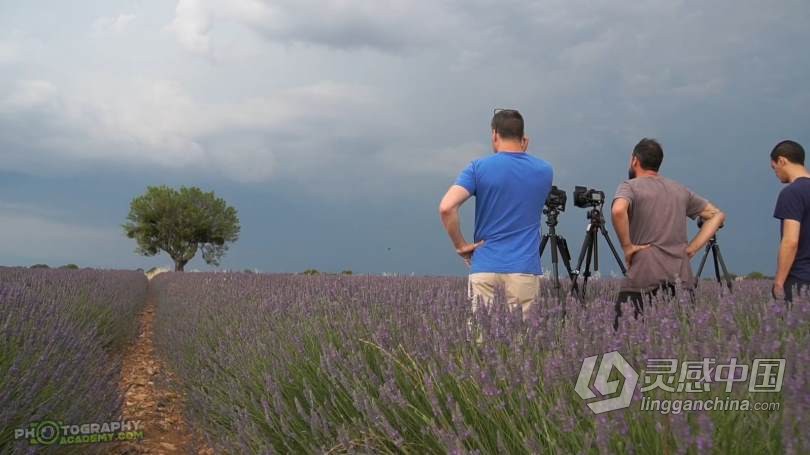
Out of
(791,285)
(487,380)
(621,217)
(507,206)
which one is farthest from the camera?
(791,285)

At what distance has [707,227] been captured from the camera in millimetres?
A: 4586

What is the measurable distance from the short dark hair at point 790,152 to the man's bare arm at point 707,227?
2.40 ft

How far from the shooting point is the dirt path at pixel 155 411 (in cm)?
463

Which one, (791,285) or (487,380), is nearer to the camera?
(487,380)

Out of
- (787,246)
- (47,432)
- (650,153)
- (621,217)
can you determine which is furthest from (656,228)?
(47,432)

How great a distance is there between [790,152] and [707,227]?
96cm

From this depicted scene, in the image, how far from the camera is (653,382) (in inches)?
76.4

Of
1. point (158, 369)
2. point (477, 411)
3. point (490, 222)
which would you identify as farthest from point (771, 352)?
point (158, 369)

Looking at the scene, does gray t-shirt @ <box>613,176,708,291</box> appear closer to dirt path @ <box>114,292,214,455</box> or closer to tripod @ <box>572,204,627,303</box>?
tripod @ <box>572,204,627,303</box>

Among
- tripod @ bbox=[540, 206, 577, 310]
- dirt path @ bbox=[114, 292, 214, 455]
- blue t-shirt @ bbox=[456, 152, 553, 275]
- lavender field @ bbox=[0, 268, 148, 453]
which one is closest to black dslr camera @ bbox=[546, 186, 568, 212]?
Result: tripod @ bbox=[540, 206, 577, 310]

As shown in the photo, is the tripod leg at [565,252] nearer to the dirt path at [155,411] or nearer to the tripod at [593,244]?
the tripod at [593,244]

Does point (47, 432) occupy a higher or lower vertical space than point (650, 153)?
lower

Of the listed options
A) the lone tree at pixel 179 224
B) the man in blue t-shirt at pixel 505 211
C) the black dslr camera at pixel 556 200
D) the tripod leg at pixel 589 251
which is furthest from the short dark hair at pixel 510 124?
the lone tree at pixel 179 224

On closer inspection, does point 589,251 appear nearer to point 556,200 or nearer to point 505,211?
point 556,200
